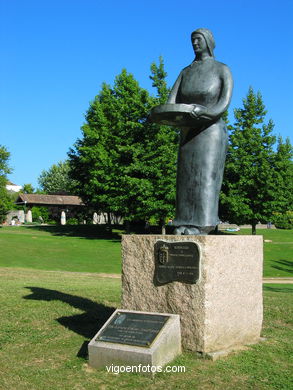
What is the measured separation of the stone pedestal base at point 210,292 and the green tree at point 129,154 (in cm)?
2325

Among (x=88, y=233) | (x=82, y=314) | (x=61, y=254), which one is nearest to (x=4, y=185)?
(x=88, y=233)

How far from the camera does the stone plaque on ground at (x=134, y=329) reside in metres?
4.98

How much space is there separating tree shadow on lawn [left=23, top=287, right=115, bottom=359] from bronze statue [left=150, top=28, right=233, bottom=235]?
6.32 ft

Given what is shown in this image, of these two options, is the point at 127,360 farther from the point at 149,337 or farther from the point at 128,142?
the point at 128,142

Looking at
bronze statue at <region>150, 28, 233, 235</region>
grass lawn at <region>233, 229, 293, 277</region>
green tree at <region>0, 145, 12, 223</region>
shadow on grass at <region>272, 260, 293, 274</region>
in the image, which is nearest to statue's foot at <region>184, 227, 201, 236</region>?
bronze statue at <region>150, 28, 233, 235</region>

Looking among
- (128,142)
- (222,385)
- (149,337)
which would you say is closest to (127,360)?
(149,337)

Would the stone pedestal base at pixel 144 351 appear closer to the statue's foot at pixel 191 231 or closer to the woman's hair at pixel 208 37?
the statue's foot at pixel 191 231

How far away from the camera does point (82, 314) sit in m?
7.40

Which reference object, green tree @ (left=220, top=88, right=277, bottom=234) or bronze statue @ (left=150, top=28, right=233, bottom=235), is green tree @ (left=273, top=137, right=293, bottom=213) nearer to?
green tree @ (left=220, top=88, right=277, bottom=234)

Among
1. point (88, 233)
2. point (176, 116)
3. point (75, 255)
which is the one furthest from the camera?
point (88, 233)

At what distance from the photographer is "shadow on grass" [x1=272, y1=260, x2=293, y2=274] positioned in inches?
924

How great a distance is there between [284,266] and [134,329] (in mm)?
20884

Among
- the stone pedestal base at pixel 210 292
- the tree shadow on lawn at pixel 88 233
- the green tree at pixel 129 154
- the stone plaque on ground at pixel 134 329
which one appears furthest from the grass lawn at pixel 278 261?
the stone plaque on ground at pixel 134 329

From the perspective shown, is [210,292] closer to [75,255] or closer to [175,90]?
[175,90]
